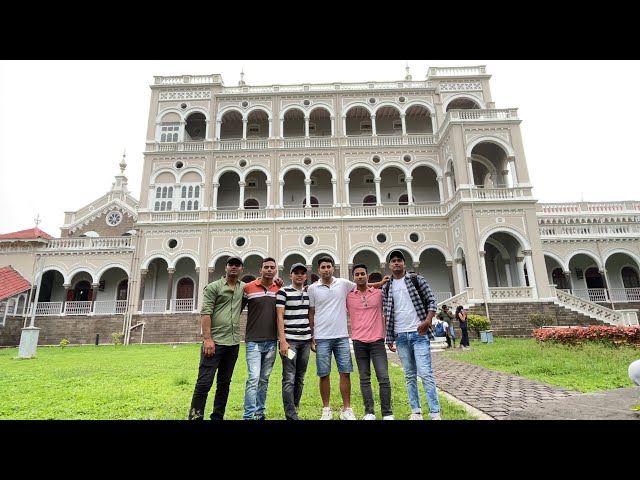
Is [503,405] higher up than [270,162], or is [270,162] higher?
[270,162]

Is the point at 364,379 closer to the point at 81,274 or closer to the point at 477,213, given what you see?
the point at 477,213

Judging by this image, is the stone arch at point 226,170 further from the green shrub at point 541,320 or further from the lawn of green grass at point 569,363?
the green shrub at point 541,320

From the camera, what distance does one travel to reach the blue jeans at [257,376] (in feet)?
16.2

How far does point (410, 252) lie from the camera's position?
76.2 ft

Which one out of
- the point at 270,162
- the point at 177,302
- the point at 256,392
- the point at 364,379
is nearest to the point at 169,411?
the point at 256,392

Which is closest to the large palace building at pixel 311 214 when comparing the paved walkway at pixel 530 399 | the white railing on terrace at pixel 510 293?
the white railing on terrace at pixel 510 293

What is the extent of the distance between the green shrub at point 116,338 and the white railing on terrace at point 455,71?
84.4 ft

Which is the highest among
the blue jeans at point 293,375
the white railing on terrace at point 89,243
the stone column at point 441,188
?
the stone column at point 441,188

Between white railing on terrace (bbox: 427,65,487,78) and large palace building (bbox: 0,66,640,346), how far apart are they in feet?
0.35

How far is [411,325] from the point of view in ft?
16.9

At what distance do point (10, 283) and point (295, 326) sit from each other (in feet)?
83.2

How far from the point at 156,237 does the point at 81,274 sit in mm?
6406

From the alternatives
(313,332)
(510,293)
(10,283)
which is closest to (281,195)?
(510,293)

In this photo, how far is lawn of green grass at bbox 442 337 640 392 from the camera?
7.42m
